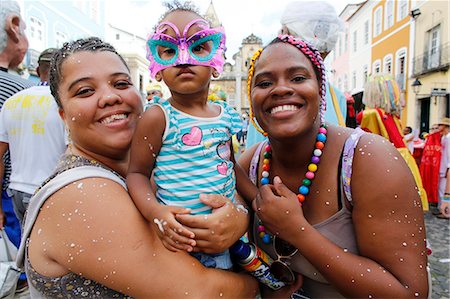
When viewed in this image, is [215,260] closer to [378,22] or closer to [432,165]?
[432,165]

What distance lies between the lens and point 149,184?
166cm

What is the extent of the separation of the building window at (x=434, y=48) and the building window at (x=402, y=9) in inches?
115

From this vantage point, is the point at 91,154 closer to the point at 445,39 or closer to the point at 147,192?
the point at 147,192

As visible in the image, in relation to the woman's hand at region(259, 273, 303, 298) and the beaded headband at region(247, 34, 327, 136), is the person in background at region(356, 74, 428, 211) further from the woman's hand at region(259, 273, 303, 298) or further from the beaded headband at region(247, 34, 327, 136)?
the woman's hand at region(259, 273, 303, 298)

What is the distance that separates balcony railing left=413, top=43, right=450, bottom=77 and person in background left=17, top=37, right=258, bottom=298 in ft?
60.7

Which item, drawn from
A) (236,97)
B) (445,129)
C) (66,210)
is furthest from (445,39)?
(236,97)

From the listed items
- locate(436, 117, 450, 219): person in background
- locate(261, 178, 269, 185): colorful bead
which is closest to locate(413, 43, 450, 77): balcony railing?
locate(436, 117, 450, 219): person in background

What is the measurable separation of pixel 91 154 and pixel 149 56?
605mm

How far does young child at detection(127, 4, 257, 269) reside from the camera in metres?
1.70

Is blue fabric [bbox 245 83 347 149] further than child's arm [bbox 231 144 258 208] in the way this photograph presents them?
Yes

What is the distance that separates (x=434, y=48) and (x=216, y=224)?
20601 mm

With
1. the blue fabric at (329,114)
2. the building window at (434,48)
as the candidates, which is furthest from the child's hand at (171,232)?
the building window at (434,48)

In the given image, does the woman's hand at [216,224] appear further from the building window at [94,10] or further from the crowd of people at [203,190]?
the building window at [94,10]

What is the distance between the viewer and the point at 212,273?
5.08 feet
